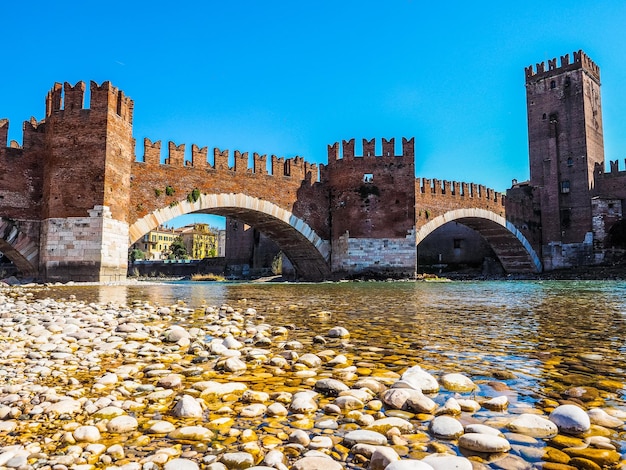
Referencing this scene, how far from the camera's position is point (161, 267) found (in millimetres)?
41812

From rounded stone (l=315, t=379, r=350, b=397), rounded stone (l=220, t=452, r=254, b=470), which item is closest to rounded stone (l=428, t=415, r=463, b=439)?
rounded stone (l=315, t=379, r=350, b=397)

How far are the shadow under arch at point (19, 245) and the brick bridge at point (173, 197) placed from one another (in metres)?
0.03

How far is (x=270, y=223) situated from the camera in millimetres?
21484

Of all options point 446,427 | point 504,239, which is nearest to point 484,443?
point 446,427

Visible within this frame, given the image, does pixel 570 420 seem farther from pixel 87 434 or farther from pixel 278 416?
pixel 87 434

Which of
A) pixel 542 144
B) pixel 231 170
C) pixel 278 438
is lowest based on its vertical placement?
pixel 278 438

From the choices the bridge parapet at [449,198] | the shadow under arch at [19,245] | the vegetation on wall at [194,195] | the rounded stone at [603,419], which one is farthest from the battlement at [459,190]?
the rounded stone at [603,419]

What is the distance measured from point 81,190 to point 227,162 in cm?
611

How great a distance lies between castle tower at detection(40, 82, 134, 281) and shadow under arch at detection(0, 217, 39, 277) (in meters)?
0.35

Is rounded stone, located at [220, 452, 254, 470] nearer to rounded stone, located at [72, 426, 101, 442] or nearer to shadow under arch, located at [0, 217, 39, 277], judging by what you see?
rounded stone, located at [72, 426, 101, 442]

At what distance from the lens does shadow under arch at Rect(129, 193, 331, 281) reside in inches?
677

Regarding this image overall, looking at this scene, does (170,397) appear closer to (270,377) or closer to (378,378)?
(270,377)

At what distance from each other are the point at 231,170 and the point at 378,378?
57.3 feet

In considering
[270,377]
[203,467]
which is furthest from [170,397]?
[203,467]
